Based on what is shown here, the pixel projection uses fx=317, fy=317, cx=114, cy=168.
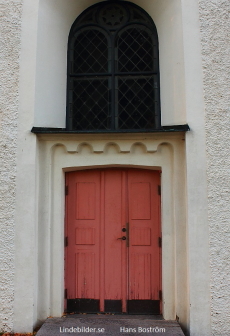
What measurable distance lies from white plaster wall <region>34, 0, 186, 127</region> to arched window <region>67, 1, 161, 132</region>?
0.48 feet

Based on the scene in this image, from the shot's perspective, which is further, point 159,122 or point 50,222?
point 159,122

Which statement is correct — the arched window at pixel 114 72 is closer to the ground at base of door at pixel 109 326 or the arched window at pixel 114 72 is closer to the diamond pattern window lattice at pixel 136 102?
the diamond pattern window lattice at pixel 136 102

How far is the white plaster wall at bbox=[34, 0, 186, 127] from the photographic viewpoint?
462 cm

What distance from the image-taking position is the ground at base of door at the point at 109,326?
404 cm

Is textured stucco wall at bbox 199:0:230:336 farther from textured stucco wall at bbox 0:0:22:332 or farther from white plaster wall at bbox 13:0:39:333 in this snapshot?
textured stucco wall at bbox 0:0:22:332

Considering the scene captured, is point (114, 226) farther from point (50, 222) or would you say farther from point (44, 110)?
point (44, 110)

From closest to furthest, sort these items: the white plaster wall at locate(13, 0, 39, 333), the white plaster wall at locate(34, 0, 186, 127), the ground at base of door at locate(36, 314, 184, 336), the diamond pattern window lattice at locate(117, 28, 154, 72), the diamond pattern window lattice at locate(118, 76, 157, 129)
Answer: the ground at base of door at locate(36, 314, 184, 336), the white plaster wall at locate(13, 0, 39, 333), the white plaster wall at locate(34, 0, 186, 127), the diamond pattern window lattice at locate(118, 76, 157, 129), the diamond pattern window lattice at locate(117, 28, 154, 72)

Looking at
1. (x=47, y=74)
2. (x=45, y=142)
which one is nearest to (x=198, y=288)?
(x=45, y=142)

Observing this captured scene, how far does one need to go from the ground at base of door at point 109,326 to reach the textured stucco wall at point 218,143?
0.64 m

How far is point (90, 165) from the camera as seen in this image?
182 inches

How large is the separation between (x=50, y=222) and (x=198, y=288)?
7.25 ft

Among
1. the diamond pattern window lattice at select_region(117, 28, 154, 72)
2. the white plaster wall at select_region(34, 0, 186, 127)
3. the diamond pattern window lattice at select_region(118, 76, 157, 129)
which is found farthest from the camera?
the diamond pattern window lattice at select_region(117, 28, 154, 72)

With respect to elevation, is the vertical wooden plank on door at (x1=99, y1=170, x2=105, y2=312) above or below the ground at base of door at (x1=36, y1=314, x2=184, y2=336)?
above

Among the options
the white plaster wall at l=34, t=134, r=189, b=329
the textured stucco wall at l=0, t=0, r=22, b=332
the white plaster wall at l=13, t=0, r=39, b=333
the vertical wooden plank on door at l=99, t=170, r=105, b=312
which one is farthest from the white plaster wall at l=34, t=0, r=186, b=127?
the vertical wooden plank on door at l=99, t=170, r=105, b=312
